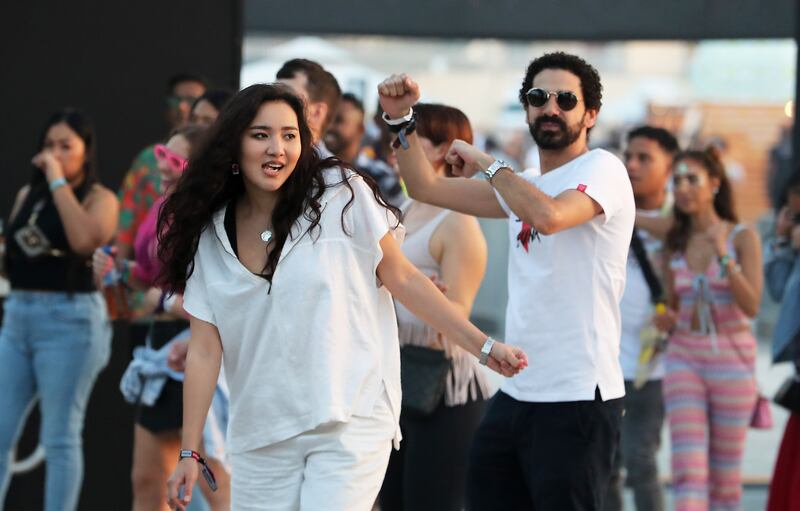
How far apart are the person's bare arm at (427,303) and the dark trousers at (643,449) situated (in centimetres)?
287

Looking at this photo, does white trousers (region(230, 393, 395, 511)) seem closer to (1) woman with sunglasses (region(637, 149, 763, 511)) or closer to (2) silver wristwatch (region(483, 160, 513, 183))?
(2) silver wristwatch (region(483, 160, 513, 183))

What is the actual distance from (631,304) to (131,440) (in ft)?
8.31

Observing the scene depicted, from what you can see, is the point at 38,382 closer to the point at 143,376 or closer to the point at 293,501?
the point at 143,376

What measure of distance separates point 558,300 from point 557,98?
644mm

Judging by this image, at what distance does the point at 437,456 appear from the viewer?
4.98 m

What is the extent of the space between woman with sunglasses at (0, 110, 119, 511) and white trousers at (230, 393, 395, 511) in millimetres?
2592

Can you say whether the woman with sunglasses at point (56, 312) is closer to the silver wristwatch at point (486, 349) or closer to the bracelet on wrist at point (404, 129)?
the bracelet on wrist at point (404, 129)

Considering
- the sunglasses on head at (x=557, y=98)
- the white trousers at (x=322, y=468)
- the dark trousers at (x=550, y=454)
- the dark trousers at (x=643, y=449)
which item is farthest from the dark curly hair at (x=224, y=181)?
the dark trousers at (x=643, y=449)

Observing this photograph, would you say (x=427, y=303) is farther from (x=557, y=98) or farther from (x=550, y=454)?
(x=557, y=98)

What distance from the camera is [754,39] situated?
713 cm

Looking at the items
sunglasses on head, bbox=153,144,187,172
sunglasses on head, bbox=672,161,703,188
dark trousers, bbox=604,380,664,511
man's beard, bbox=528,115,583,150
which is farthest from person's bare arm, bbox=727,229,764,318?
sunglasses on head, bbox=153,144,187,172

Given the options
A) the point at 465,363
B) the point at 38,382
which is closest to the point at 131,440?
the point at 38,382

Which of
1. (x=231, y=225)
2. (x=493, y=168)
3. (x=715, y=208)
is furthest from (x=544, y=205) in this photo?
(x=715, y=208)

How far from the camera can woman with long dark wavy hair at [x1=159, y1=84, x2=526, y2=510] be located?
366 centimetres
